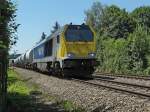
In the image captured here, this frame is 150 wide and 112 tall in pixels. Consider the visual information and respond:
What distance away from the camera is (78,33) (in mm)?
29094

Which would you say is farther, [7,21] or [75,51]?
[75,51]

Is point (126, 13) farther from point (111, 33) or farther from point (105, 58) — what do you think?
point (105, 58)

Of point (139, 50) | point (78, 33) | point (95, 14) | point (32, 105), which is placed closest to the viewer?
point (32, 105)

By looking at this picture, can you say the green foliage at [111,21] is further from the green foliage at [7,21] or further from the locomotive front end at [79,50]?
the green foliage at [7,21]

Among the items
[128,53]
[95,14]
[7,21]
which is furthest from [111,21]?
[7,21]

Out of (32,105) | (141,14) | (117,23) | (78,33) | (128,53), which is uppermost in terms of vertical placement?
(141,14)

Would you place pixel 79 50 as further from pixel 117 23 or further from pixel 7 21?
pixel 117 23

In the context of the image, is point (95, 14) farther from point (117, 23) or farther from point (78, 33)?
point (78, 33)

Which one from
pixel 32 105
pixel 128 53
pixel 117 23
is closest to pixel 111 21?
pixel 117 23

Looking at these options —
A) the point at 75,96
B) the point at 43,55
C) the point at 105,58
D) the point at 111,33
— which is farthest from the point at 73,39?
the point at 111,33

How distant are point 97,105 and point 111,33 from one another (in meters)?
78.3

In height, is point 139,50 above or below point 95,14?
below

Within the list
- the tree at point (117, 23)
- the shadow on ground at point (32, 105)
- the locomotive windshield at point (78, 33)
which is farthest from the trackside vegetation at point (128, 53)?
the tree at point (117, 23)

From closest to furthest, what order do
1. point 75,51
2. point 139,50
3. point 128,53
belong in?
point 75,51 < point 139,50 < point 128,53
